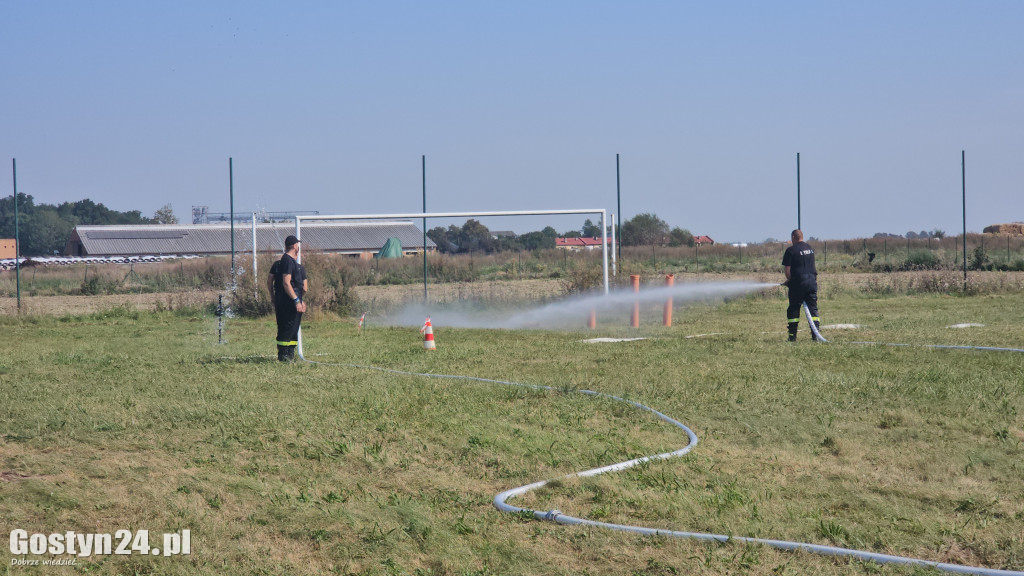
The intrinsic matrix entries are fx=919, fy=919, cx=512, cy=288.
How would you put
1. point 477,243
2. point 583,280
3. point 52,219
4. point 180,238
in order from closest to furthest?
point 583,280, point 477,243, point 180,238, point 52,219

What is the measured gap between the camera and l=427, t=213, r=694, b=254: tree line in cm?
4062

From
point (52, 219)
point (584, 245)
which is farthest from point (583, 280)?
point (52, 219)

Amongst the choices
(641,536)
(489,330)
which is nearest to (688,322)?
(489,330)

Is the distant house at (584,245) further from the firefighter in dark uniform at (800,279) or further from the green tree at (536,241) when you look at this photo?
the firefighter in dark uniform at (800,279)

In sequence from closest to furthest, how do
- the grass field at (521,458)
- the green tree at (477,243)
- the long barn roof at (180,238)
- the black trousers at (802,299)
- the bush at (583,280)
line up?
1. the grass field at (521,458)
2. the black trousers at (802,299)
3. the bush at (583,280)
4. the green tree at (477,243)
5. the long barn roof at (180,238)

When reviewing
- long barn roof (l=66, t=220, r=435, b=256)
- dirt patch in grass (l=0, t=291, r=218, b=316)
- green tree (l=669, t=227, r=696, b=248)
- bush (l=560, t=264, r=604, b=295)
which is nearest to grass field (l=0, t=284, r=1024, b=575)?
bush (l=560, t=264, r=604, b=295)

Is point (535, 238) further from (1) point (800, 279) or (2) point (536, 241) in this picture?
(1) point (800, 279)

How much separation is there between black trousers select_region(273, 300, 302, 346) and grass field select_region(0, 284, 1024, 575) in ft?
1.39

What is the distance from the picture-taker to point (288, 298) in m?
12.2

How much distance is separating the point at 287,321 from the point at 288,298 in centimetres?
31

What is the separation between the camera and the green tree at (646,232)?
5556cm

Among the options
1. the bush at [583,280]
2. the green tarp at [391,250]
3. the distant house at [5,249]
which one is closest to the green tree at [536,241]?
the green tarp at [391,250]

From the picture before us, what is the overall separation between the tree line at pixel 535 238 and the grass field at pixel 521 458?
27.9m

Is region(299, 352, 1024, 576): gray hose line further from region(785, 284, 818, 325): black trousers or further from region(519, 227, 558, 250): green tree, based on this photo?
region(519, 227, 558, 250): green tree
